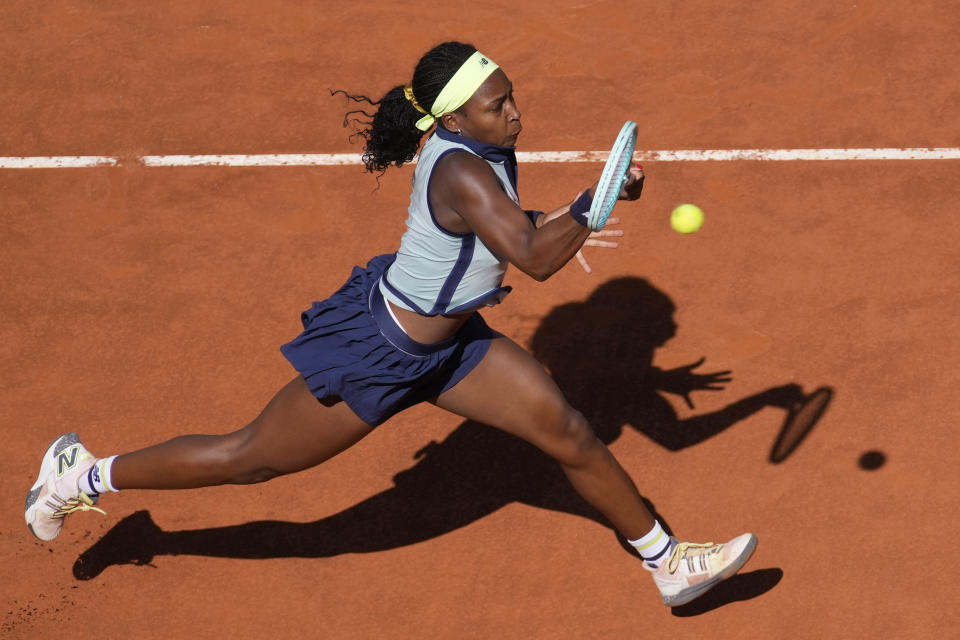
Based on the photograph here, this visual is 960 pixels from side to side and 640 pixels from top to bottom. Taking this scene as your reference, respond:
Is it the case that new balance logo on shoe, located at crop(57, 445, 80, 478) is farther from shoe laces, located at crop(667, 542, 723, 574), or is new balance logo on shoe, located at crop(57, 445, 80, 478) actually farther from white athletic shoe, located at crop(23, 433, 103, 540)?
shoe laces, located at crop(667, 542, 723, 574)

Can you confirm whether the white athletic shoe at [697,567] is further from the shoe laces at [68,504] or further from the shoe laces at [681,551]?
the shoe laces at [68,504]

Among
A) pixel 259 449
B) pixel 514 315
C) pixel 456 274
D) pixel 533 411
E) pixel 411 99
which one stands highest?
pixel 411 99

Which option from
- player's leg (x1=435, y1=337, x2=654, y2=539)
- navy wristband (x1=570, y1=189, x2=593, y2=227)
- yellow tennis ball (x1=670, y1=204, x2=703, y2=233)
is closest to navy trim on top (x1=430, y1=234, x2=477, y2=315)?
player's leg (x1=435, y1=337, x2=654, y2=539)

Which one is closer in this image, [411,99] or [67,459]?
[411,99]

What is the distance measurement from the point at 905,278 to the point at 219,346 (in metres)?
3.69

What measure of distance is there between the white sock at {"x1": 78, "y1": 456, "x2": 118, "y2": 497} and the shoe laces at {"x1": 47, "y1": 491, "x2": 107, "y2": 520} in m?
0.04

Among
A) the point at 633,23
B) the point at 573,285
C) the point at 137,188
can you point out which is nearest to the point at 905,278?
the point at 573,285

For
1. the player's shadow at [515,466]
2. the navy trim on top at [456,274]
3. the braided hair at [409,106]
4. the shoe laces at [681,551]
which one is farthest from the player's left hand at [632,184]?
the player's shadow at [515,466]

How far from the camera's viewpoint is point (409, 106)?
4773 millimetres

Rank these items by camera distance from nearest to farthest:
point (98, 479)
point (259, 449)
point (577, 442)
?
point (577, 442) < point (259, 449) < point (98, 479)

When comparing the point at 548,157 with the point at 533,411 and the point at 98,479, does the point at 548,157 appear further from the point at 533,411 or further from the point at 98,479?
the point at 98,479

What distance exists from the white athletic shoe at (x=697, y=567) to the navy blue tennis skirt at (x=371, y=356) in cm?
123

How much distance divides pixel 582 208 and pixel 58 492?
288 cm

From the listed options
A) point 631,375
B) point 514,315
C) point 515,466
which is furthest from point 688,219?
point 514,315
